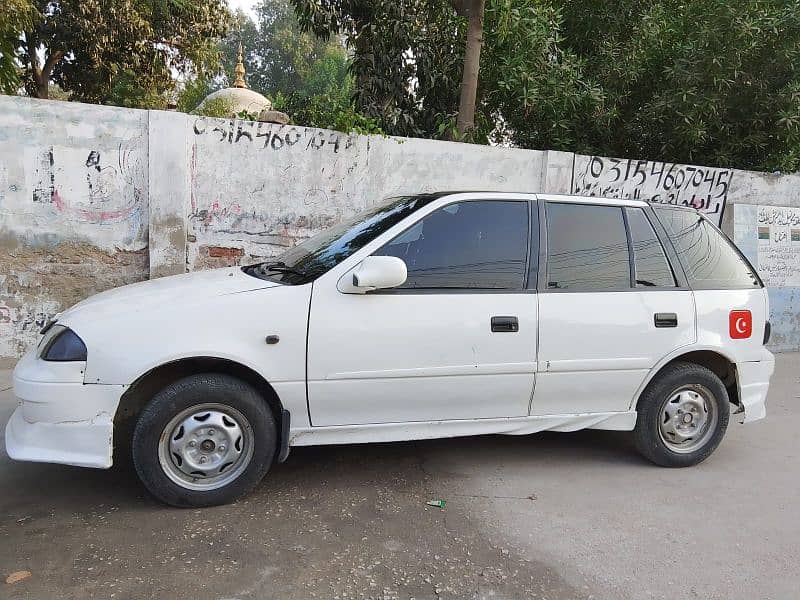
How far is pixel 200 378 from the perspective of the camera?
10.5ft

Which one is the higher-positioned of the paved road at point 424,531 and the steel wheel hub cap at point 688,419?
the steel wheel hub cap at point 688,419

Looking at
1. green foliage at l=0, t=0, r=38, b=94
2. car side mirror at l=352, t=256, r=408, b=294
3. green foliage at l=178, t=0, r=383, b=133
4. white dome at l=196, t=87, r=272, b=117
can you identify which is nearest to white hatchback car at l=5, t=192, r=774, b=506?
car side mirror at l=352, t=256, r=408, b=294

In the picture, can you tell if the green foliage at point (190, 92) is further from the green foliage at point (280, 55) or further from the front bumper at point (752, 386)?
the front bumper at point (752, 386)

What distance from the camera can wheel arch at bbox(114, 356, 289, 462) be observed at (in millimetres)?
3238

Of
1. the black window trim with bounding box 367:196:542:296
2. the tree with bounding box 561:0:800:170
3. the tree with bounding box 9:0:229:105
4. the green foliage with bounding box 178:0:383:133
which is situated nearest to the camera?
the black window trim with bounding box 367:196:542:296

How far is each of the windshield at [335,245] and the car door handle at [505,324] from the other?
0.80 metres

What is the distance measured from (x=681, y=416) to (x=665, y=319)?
2.20ft

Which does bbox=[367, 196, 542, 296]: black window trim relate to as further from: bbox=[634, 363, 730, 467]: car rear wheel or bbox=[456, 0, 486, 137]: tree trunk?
bbox=[456, 0, 486, 137]: tree trunk

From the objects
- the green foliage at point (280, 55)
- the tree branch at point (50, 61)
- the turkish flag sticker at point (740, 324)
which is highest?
the green foliage at point (280, 55)

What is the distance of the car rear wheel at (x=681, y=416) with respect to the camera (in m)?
4.02

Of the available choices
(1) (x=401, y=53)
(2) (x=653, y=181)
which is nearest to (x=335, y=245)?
(2) (x=653, y=181)

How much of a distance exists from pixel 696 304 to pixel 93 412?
3566 mm

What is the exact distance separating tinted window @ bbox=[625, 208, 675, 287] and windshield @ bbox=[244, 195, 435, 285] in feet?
4.49

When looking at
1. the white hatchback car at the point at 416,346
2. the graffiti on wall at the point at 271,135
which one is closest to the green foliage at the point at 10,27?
the graffiti on wall at the point at 271,135
